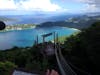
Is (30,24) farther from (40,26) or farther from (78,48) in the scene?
(78,48)

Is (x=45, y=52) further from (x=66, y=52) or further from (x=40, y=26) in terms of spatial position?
(x=40, y=26)

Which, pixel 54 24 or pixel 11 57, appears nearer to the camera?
pixel 11 57

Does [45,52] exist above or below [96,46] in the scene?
below

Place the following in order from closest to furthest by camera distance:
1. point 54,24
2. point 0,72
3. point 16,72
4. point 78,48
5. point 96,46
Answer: point 16,72 < point 96,46 < point 0,72 < point 78,48 < point 54,24

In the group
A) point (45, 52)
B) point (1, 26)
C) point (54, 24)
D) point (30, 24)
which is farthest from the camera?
point (30, 24)

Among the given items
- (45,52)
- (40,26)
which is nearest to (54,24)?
(40,26)

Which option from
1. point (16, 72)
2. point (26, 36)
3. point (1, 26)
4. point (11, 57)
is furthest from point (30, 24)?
point (1, 26)

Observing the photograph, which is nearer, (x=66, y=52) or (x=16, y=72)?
(x=16, y=72)

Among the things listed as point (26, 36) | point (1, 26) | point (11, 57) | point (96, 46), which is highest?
point (1, 26)

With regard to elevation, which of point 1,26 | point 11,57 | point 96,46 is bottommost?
point 11,57
